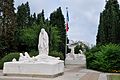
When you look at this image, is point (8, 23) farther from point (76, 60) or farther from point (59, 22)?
point (59, 22)

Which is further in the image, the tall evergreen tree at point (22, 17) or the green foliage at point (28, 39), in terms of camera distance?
the tall evergreen tree at point (22, 17)

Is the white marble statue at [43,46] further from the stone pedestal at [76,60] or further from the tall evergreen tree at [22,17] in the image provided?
the tall evergreen tree at [22,17]

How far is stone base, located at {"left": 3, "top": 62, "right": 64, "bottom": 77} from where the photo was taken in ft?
75.4

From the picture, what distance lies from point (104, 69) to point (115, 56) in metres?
1.88

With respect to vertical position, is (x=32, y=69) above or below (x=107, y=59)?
below

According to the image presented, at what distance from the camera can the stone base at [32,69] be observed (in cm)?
2297

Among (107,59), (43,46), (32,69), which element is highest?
(43,46)

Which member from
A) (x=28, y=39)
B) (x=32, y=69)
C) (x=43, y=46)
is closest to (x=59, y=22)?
(x=28, y=39)

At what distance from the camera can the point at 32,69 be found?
2328 cm

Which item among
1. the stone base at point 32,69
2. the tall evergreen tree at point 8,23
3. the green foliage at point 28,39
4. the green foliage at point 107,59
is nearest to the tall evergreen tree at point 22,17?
the green foliage at point 28,39

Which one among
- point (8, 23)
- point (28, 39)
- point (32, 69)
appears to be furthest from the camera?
point (28, 39)

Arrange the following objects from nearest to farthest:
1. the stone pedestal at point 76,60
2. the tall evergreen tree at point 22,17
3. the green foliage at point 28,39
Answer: the stone pedestal at point 76,60 < the green foliage at point 28,39 < the tall evergreen tree at point 22,17

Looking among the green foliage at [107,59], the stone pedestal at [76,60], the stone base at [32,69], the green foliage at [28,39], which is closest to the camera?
the stone base at [32,69]

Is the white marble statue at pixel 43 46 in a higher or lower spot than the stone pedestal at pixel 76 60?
higher
